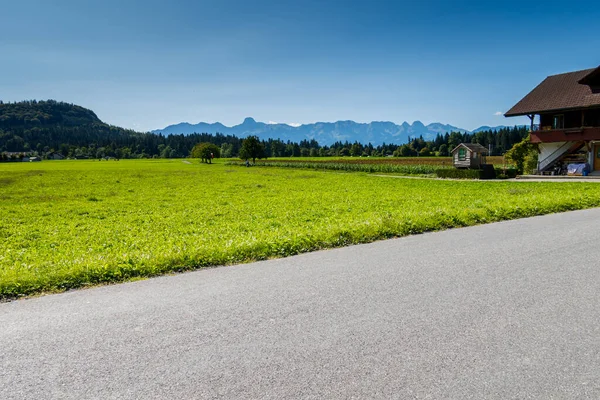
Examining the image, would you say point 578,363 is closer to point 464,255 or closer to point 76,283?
point 464,255

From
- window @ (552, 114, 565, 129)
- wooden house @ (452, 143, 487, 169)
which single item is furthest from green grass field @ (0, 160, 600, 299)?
window @ (552, 114, 565, 129)

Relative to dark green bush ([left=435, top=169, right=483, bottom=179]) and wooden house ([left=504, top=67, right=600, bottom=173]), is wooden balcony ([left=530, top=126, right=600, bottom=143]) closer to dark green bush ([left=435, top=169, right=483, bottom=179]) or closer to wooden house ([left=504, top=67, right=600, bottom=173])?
wooden house ([left=504, top=67, right=600, bottom=173])

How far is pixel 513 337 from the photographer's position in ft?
13.7

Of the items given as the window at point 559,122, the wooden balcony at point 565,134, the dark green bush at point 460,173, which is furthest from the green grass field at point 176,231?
the window at point 559,122

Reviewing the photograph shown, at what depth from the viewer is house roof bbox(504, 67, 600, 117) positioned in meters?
35.6

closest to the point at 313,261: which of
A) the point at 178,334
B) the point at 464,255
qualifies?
the point at 464,255

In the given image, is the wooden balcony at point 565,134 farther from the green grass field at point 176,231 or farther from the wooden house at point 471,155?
the green grass field at point 176,231

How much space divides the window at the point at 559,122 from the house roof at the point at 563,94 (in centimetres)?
138

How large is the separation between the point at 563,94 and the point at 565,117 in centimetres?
249

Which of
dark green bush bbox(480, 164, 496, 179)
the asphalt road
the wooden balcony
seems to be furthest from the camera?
dark green bush bbox(480, 164, 496, 179)

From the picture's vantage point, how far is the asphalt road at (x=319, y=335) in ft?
11.1

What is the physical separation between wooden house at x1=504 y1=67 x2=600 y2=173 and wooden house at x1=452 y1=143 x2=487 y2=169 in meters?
4.98

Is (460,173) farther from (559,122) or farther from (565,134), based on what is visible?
(559,122)

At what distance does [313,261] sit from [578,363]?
4559mm
